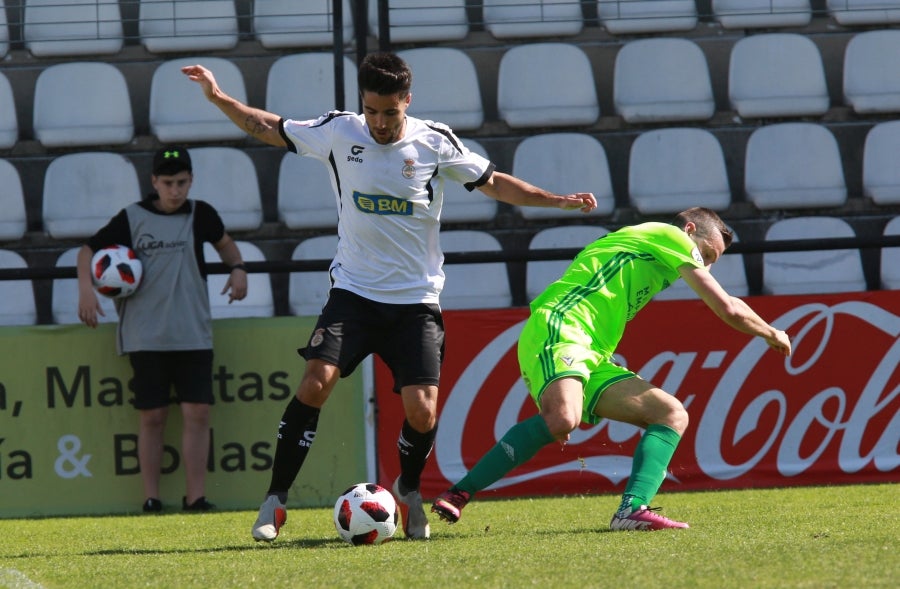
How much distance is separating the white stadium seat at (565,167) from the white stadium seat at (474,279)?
568 millimetres

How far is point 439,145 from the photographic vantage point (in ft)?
17.3

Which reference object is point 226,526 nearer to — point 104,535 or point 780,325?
point 104,535

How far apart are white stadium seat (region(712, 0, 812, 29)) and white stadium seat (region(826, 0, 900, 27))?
0.22 m

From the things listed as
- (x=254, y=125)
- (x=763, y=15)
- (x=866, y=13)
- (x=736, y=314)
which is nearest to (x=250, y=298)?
(x=254, y=125)

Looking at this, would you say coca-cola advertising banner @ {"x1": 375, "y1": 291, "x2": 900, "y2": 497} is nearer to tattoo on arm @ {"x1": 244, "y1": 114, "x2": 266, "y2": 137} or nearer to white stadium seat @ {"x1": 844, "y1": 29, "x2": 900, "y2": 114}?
tattoo on arm @ {"x1": 244, "y1": 114, "x2": 266, "y2": 137}

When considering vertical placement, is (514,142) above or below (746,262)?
above

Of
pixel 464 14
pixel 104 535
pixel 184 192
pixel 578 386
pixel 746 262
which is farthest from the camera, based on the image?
pixel 464 14

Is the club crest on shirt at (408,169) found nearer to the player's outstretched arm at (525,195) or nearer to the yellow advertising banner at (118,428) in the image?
the player's outstretched arm at (525,195)

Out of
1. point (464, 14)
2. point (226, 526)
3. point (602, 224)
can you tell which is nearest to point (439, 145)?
point (226, 526)

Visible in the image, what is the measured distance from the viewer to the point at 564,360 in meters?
5.06

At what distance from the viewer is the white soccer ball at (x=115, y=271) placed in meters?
6.88

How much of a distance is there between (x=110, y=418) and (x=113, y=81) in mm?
2990

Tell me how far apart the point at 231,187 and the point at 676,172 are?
10.1ft

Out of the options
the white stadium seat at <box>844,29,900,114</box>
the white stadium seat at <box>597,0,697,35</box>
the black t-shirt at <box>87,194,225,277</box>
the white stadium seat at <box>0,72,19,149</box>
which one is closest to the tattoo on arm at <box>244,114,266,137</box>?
the black t-shirt at <box>87,194,225,277</box>
